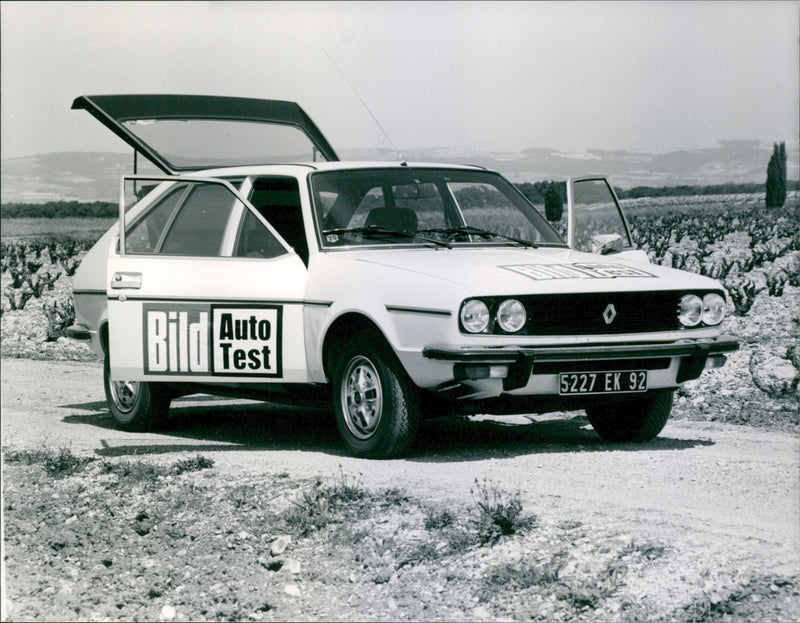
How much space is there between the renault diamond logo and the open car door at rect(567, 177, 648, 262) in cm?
104

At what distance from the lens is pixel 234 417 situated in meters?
11.1

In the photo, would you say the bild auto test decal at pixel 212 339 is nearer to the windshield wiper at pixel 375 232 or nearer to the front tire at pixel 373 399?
the front tire at pixel 373 399

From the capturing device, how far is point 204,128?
36.2 feet

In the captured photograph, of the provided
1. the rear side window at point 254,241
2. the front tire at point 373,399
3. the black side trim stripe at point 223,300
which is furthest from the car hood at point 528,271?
the rear side window at point 254,241

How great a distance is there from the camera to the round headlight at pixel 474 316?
7.50 meters

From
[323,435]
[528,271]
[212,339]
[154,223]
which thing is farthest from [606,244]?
[154,223]

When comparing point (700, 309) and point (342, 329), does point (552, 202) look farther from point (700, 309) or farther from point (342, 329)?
point (342, 329)

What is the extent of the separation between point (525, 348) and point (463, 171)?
2254 millimetres

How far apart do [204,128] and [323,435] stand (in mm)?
2930

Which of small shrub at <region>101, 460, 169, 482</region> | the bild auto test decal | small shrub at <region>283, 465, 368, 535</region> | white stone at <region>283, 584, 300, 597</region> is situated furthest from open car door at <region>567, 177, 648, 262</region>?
white stone at <region>283, 584, 300, 597</region>

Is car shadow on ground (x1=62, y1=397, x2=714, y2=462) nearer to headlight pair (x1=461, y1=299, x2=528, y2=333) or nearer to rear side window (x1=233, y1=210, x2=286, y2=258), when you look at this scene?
headlight pair (x1=461, y1=299, x2=528, y2=333)

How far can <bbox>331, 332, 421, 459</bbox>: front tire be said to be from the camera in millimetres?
7789

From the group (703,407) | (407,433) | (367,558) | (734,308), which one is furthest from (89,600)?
(734,308)

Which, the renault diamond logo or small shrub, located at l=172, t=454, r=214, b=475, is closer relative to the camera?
the renault diamond logo
